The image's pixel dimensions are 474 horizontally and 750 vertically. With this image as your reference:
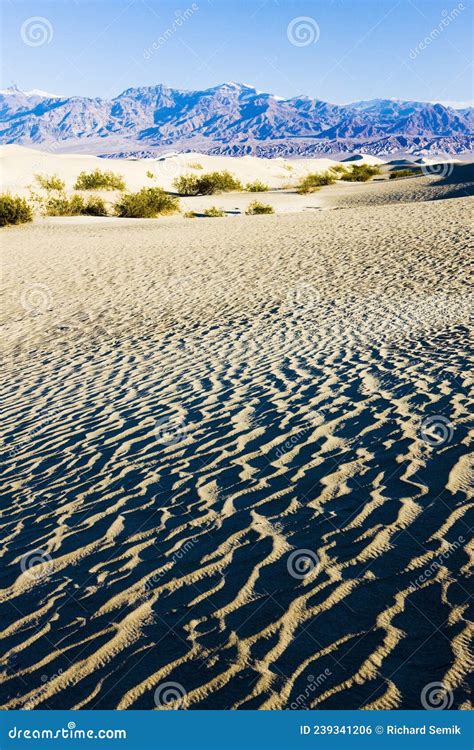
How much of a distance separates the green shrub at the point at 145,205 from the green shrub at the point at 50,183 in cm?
350

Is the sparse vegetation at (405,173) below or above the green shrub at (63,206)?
below

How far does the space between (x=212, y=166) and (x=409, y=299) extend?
4060cm

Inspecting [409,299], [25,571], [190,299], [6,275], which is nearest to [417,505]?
[25,571]

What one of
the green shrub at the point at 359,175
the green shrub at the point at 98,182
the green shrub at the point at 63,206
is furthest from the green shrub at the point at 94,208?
the green shrub at the point at 359,175

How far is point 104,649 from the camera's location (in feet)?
10.6

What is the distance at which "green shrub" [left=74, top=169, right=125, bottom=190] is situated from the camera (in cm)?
3448

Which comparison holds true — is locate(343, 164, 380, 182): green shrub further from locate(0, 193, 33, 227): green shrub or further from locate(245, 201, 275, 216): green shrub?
locate(0, 193, 33, 227): green shrub

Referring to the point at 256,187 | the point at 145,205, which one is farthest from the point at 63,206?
the point at 256,187

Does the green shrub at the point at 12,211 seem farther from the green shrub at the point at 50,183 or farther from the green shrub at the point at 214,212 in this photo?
the green shrub at the point at 214,212

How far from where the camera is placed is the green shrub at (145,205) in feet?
95.0

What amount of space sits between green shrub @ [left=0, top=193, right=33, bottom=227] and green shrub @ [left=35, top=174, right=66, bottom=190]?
625 centimetres

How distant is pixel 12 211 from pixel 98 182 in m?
11.1

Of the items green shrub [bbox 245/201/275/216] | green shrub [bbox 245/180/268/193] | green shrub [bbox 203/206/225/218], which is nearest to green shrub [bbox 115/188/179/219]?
green shrub [bbox 203/206/225/218]
